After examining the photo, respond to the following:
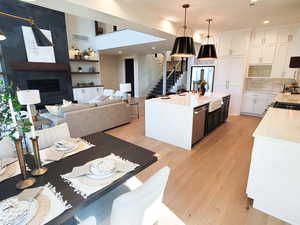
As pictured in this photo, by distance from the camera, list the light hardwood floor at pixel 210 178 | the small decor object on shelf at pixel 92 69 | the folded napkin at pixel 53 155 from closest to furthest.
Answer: the folded napkin at pixel 53 155
the light hardwood floor at pixel 210 178
the small decor object on shelf at pixel 92 69

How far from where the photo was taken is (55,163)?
4.45ft

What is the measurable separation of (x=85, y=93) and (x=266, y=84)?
274 inches

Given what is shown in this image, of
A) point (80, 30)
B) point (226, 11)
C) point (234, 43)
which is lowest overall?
point (234, 43)

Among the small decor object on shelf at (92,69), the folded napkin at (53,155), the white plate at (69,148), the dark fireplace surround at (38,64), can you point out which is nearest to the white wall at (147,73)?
the small decor object on shelf at (92,69)

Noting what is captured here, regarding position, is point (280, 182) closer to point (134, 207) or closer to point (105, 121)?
point (134, 207)

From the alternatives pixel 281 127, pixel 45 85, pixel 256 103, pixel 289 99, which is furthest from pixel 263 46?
pixel 45 85

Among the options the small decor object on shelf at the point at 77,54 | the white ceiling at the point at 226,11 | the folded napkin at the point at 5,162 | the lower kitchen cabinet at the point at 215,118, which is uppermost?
the white ceiling at the point at 226,11

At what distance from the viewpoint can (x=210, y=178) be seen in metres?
2.33

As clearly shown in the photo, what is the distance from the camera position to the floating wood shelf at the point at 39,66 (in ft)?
17.4

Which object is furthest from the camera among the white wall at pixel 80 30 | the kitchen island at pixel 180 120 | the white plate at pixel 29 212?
the white wall at pixel 80 30

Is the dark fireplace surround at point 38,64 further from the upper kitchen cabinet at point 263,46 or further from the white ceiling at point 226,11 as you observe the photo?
the upper kitchen cabinet at point 263,46

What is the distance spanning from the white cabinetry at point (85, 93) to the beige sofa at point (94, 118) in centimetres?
327

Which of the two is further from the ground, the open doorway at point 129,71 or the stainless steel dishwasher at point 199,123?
the open doorway at point 129,71

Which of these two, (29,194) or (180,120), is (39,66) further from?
(29,194)
